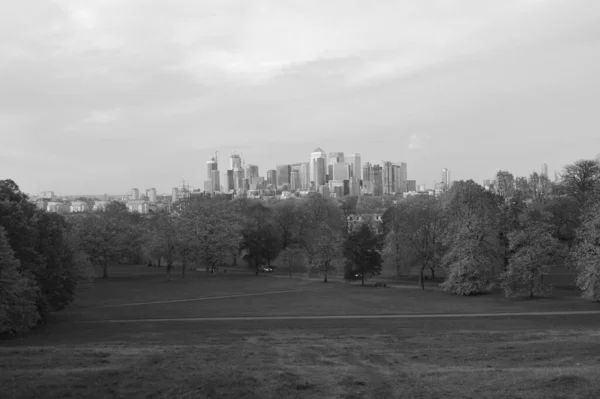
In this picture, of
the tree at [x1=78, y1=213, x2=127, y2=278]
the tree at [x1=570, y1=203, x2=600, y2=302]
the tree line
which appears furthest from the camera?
the tree at [x1=78, y1=213, x2=127, y2=278]

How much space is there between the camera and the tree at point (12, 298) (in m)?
28.7

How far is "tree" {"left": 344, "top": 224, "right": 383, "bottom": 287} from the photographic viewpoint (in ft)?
190

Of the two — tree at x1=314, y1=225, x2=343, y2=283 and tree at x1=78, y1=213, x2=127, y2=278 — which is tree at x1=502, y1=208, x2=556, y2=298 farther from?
tree at x1=78, y1=213, x2=127, y2=278

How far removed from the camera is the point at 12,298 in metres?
29.0

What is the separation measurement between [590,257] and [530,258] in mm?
4518

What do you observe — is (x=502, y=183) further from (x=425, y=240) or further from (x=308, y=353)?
(x=308, y=353)

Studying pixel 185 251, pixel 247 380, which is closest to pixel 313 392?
pixel 247 380

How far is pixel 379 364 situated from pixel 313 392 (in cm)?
500

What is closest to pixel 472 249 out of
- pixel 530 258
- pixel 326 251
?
Answer: pixel 530 258

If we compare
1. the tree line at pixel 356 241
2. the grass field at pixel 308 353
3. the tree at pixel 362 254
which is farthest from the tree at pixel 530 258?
the tree at pixel 362 254

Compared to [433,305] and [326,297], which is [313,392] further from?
[326,297]

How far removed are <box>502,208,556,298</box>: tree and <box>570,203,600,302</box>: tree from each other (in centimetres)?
236

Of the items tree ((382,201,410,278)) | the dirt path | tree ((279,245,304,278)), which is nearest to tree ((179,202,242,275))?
tree ((279,245,304,278))

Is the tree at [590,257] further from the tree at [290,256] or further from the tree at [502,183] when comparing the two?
the tree at [290,256]
